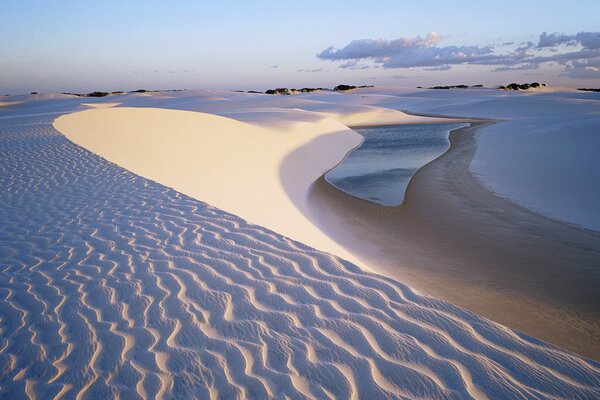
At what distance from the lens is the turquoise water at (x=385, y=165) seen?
10500 mm

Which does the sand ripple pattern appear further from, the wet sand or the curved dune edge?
the curved dune edge

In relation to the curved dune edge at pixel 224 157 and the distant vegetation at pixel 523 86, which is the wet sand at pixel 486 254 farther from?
the distant vegetation at pixel 523 86

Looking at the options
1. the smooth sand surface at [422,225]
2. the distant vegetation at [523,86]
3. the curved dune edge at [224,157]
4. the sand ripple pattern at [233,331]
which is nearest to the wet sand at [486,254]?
the smooth sand surface at [422,225]

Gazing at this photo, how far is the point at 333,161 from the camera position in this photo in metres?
16.3

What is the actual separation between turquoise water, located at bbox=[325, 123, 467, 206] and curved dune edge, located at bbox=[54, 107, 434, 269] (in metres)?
0.78

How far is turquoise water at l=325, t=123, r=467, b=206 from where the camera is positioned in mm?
10500

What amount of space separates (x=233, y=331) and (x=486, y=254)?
4.42m

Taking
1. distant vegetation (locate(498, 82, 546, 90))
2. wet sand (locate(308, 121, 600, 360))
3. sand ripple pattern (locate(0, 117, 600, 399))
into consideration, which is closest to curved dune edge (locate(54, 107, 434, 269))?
wet sand (locate(308, 121, 600, 360))

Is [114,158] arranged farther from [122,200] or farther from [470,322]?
[470,322]

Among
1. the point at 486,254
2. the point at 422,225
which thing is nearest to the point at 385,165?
the point at 422,225

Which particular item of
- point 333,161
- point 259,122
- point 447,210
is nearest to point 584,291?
point 447,210

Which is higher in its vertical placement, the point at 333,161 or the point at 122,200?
the point at 122,200

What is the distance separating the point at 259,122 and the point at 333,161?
314 inches

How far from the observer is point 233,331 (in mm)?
3027
